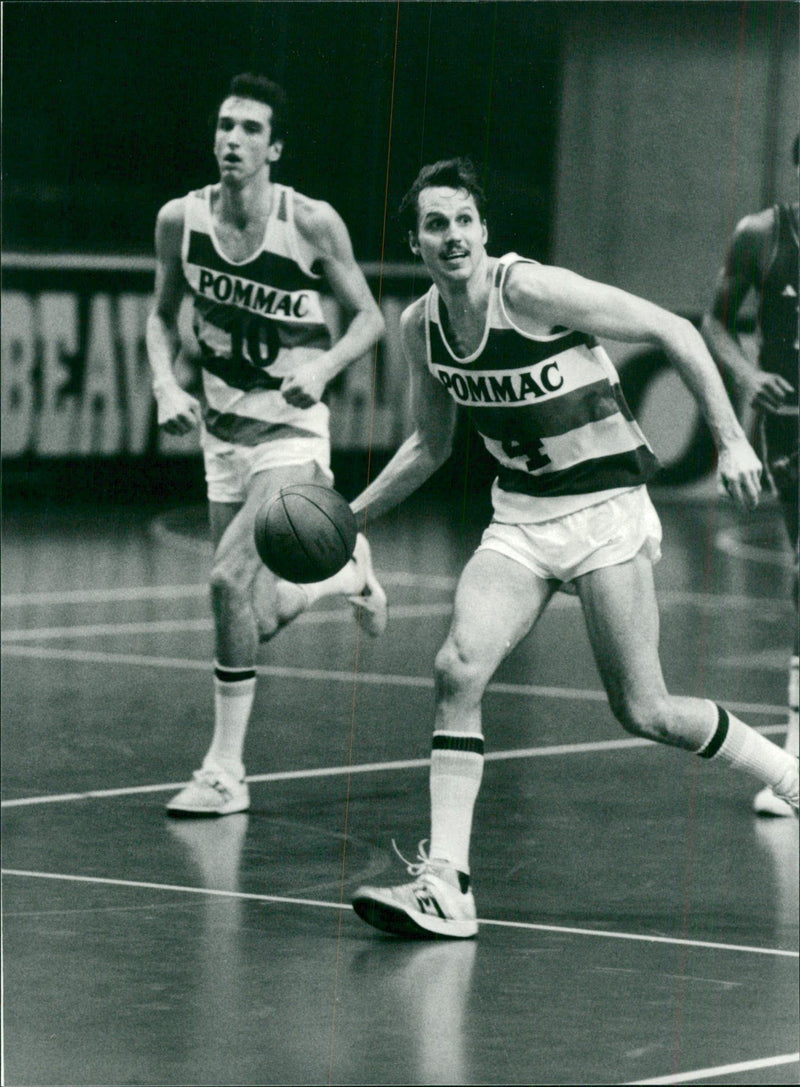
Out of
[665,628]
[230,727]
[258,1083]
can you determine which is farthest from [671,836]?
[665,628]

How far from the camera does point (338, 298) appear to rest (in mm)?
7969

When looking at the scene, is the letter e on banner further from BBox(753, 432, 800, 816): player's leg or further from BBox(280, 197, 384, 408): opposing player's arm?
BBox(280, 197, 384, 408): opposing player's arm

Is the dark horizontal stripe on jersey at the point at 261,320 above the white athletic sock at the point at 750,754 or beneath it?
above

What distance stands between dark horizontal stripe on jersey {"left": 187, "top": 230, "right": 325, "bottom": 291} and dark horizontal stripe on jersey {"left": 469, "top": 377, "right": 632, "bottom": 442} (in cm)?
190

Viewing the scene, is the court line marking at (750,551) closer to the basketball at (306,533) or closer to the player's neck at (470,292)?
the basketball at (306,533)

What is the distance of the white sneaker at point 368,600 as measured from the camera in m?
7.73

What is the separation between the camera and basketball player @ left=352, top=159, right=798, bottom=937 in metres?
6.21

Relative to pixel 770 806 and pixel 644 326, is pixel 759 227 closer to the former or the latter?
pixel 770 806

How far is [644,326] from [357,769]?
3604 mm

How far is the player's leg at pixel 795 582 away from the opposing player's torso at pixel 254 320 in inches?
69.1

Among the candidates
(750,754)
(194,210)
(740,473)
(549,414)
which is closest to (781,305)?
(194,210)

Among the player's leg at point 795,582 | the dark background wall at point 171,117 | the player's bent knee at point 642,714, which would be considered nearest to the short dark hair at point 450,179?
the player's bent knee at point 642,714

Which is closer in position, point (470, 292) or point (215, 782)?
point (470, 292)

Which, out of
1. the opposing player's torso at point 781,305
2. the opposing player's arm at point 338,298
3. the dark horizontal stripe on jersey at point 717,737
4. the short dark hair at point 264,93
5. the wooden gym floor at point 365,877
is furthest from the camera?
the opposing player's torso at point 781,305
